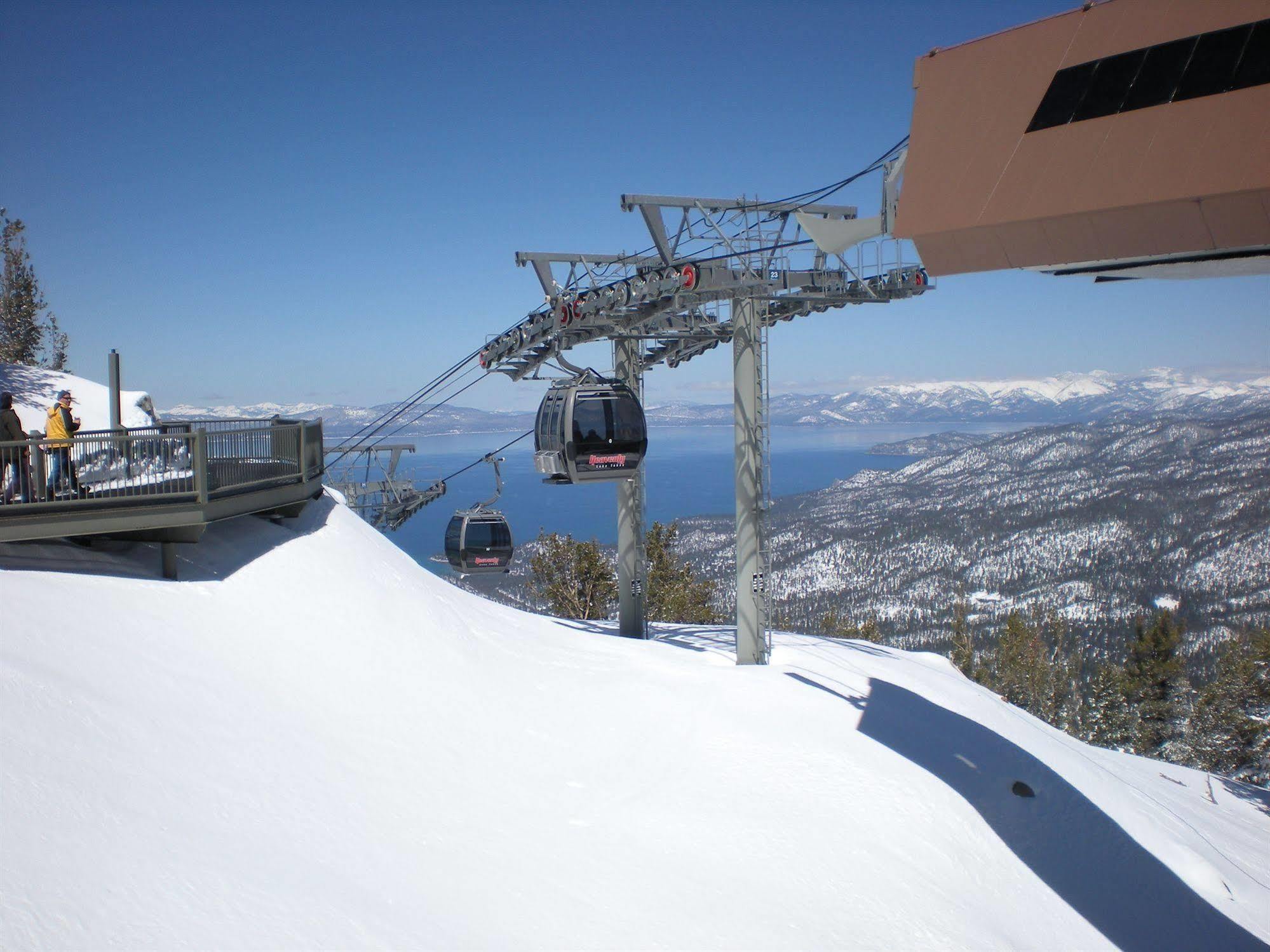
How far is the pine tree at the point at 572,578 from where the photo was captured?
32.3 m

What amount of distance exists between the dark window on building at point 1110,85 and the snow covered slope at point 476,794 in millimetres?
7570

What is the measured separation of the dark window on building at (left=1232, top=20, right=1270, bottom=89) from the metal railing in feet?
34.4

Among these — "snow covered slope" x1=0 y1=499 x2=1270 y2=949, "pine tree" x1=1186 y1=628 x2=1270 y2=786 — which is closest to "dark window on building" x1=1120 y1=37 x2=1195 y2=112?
"snow covered slope" x1=0 y1=499 x2=1270 y2=949

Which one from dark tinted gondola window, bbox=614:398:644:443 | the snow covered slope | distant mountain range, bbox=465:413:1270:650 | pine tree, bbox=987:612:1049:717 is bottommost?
distant mountain range, bbox=465:413:1270:650

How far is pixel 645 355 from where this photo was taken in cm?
1953

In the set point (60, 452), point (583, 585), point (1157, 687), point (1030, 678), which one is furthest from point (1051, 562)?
point (60, 452)

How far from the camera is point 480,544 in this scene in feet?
66.7

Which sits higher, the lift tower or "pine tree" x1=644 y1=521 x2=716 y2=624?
the lift tower

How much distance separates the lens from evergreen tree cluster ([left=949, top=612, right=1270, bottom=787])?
146 feet

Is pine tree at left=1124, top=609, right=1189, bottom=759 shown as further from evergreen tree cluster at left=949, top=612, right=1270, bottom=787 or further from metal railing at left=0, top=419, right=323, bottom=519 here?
metal railing at left=0, top=419, right=323, bottom=519

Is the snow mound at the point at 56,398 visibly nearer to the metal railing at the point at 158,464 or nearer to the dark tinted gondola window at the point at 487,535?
the metal railing at the point at 158,464

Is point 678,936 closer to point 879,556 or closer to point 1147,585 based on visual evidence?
point 1147,585

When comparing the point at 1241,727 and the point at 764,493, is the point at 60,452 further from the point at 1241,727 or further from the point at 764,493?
the point at 1241,727

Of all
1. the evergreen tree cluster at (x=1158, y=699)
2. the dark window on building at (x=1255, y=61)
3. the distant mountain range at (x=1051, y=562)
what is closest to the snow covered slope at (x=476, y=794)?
the dark window on building at (x=1255, y=61)
